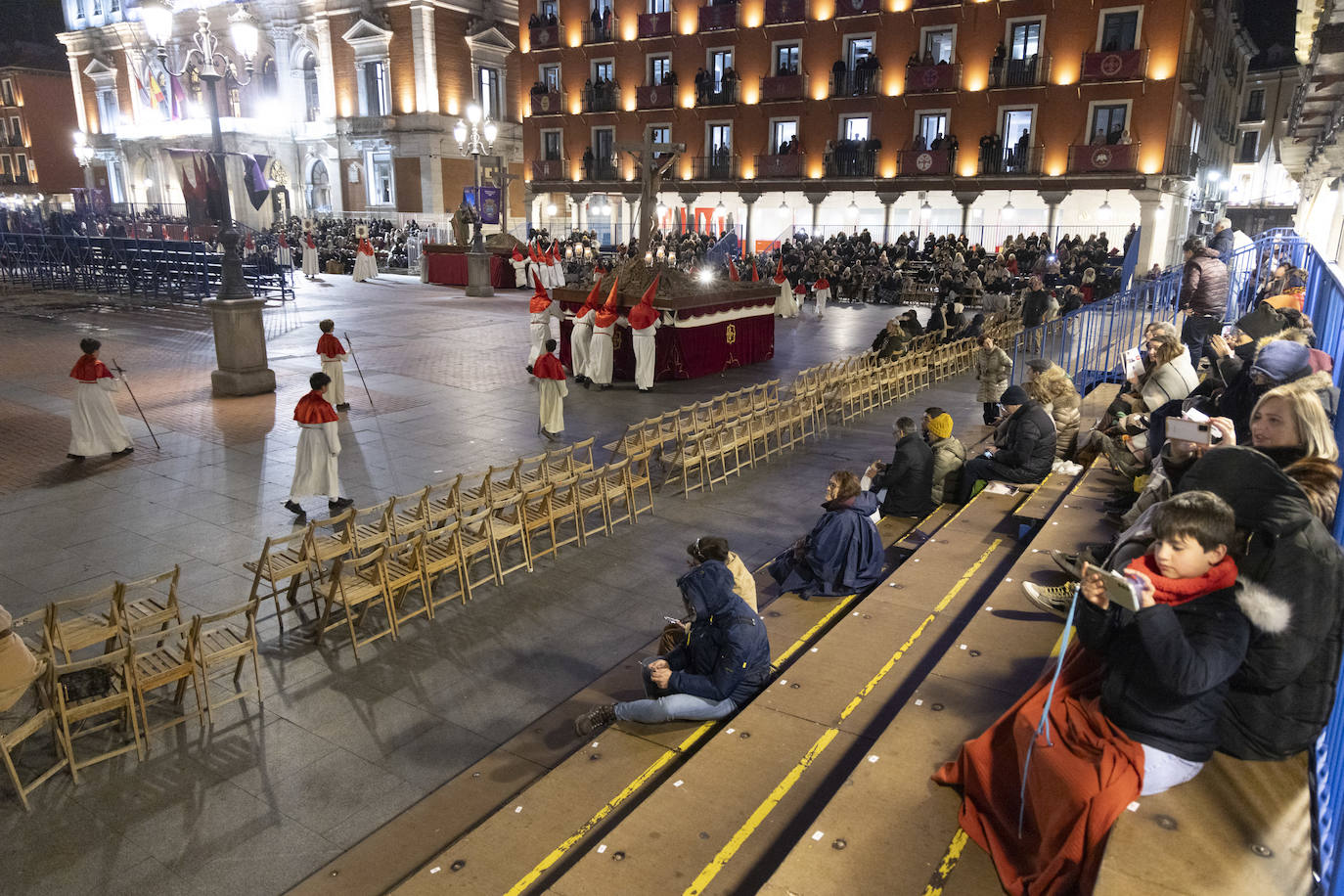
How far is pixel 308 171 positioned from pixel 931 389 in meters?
43.2

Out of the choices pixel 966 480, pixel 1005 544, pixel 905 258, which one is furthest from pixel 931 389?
pixel 905 258

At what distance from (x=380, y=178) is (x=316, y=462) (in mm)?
40984

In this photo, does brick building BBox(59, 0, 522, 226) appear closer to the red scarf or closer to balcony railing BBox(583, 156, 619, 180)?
balcony railing BBox(583, 156, 619, 180)

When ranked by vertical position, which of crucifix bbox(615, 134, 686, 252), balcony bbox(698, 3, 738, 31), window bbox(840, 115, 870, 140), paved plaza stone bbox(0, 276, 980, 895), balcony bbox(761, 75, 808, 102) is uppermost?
balcony bbox(698, 3, 738, 31)

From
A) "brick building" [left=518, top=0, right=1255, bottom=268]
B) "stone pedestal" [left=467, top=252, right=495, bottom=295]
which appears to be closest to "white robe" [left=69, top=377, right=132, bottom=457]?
"stone pedestal" [left=467, top=252, right=495, bottom=295]

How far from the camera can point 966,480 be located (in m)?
9.08

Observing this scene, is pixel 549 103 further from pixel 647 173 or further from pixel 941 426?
pixel 941 426

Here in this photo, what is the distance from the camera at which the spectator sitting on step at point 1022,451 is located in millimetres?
8734

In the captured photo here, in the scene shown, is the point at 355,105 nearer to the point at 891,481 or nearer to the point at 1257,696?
the point at 891,481

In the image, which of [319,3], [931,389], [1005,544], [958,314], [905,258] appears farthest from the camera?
[319,3]

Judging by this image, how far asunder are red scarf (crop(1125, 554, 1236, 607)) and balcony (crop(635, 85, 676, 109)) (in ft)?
124

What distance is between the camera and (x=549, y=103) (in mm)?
40938

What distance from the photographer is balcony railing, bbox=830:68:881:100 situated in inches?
1302

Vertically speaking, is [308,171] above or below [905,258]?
above
